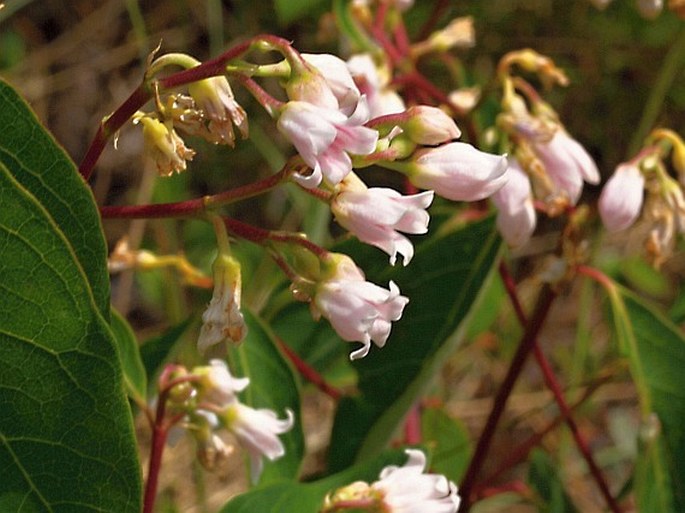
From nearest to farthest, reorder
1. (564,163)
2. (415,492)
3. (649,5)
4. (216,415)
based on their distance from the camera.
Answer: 1. (415,492)
2. (216,415)
3. (564,163)
4. (649,5)

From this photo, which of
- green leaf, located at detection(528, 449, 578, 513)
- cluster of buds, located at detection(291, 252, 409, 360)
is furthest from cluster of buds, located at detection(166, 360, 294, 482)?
green leaf, located at detection(528, 449, 578, 513)

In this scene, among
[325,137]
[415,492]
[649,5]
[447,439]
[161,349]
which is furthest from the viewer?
[447,439]

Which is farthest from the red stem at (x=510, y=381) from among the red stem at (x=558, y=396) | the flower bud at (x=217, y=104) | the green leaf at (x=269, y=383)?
the flower bud at (x=217, y=104)

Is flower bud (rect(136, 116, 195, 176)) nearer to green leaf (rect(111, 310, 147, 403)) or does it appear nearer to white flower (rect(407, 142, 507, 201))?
white flower (rect(407, 142, 507, 201))

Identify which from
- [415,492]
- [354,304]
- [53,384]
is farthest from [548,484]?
[53,384]

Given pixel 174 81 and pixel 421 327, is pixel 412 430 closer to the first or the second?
pixel 421 327

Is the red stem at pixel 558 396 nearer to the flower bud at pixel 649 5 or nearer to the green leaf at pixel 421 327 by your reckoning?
the green leaf at pixel 421 327
